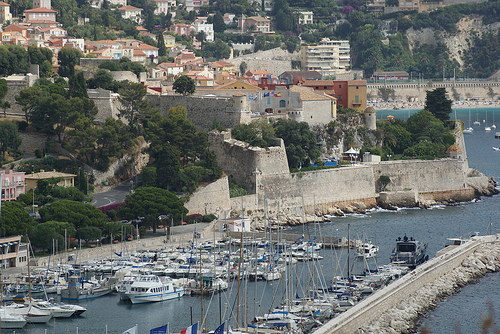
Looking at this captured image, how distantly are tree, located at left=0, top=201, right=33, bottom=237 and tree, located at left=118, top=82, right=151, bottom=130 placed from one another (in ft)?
48.7

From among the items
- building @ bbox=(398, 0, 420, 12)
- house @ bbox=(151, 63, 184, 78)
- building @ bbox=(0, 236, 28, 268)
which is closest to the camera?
building @ bbox=(0, 236, 28, 268)

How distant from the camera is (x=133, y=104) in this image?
55875 mm

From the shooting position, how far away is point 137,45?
285 ft

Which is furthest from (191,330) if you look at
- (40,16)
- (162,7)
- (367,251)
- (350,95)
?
(162,7)

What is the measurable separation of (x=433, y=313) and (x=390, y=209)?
22007 millimetres

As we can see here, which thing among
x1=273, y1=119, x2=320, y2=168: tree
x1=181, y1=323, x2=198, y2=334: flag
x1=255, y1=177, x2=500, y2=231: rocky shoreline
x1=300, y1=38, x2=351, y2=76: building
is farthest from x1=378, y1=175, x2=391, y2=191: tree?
x1=300, y1=38, x2=351, y2=76: building

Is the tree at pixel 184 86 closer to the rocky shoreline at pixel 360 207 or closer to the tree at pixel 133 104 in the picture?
the tree at pixel 133 104

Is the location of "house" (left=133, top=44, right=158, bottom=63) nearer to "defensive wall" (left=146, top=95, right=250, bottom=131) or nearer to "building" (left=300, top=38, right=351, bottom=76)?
"defensive wall" (left=146, top=95, right=250, bottom=131)

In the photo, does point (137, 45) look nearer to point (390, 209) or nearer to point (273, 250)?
point (390, 209)

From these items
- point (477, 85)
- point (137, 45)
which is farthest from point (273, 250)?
point (477, 85)

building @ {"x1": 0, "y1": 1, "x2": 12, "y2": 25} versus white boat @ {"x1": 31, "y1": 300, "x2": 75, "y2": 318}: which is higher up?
building @ {"x1": 0, "y1": 1, "x2": 12, "y2": 25}

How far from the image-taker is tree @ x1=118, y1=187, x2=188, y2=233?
45688mm

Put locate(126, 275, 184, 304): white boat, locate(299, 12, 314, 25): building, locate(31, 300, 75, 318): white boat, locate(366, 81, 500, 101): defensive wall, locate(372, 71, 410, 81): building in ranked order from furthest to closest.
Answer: locate(372, 71, 410, 81): building
locate(366, 81, 500, 101): defensive wall
locate(299, 12, 314, 25): building
locate(126, 275, 184, 304): white boat
locate(31, 300, 75, 318): white boat

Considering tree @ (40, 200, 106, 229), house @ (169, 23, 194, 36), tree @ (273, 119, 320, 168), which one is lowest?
tree @ (40, 200, 106, 229)
